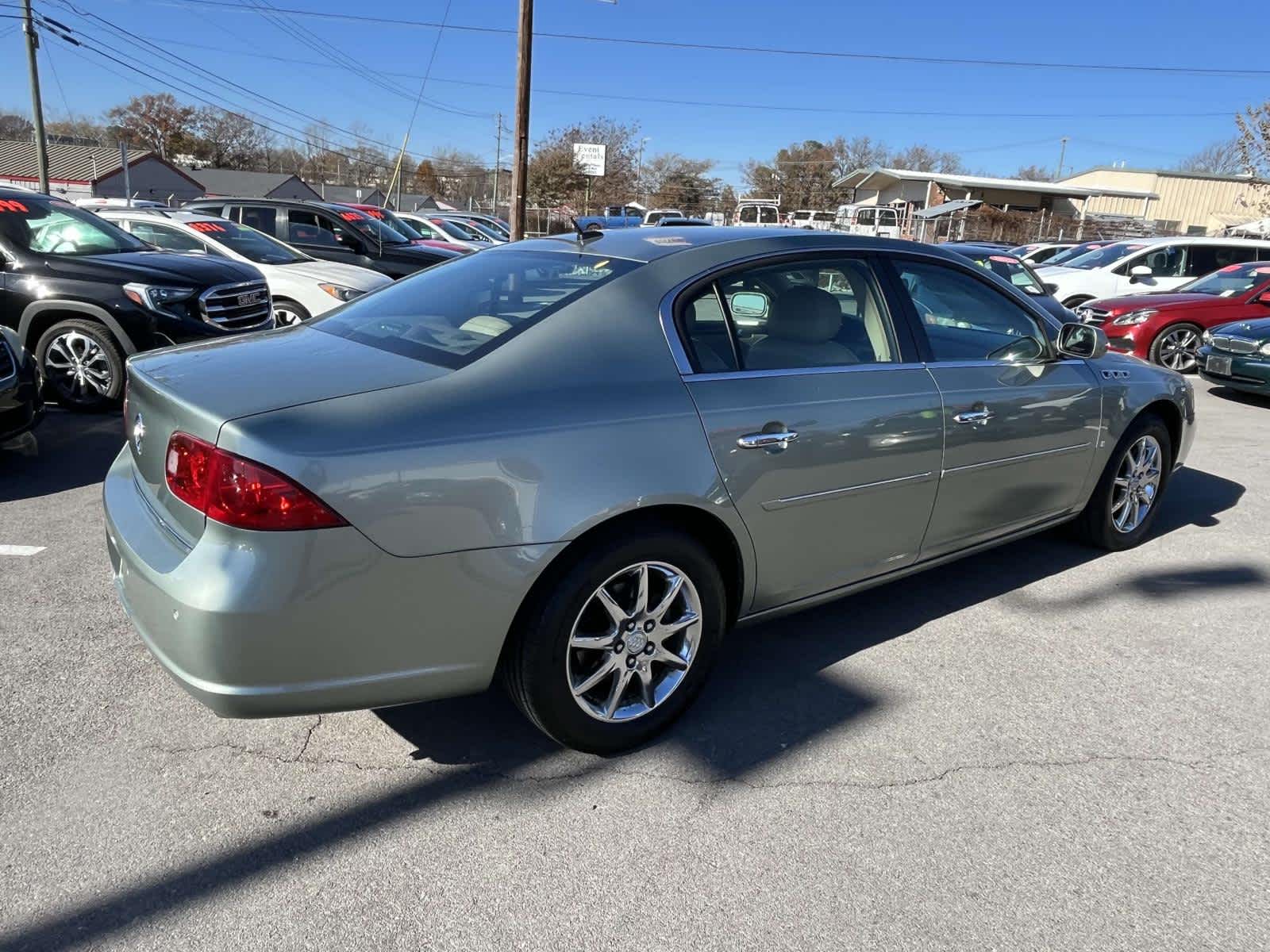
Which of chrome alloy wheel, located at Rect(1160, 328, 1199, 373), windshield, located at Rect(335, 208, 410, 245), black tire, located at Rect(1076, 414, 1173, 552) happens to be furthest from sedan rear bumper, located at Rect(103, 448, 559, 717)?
chrome alloy wheel, located at Rect(1160, 328, 1199, 373)

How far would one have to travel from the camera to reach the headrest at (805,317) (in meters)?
3.22

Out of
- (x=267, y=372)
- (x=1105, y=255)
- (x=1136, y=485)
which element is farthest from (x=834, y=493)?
(x=1105, y=255)

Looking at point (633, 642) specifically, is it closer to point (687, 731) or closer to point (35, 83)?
point (687, 731)

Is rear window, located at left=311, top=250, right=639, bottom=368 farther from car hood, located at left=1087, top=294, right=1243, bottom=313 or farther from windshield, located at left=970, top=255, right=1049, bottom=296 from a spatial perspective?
car hood, located at left=1087, top=294, right=1243, bottom=313

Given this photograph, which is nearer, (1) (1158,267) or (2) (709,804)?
(2) (709,804)

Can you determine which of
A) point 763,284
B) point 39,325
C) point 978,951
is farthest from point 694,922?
point 39,325

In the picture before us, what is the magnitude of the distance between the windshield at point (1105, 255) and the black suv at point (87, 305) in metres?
13.4

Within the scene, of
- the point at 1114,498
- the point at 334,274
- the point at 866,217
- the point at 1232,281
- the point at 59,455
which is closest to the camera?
the point at 1114,498

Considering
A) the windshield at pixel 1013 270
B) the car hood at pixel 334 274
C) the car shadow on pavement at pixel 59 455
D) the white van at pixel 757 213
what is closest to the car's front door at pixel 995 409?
the car shadow on pavement at pixel 59 455

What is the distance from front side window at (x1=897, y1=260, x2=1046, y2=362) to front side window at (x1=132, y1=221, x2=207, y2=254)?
8.63m

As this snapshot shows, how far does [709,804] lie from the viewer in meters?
2.62

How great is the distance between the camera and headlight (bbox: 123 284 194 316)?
6.77 m

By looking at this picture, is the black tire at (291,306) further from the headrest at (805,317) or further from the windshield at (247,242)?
the headrest at (805,317)

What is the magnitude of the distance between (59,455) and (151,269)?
6.17 feet
